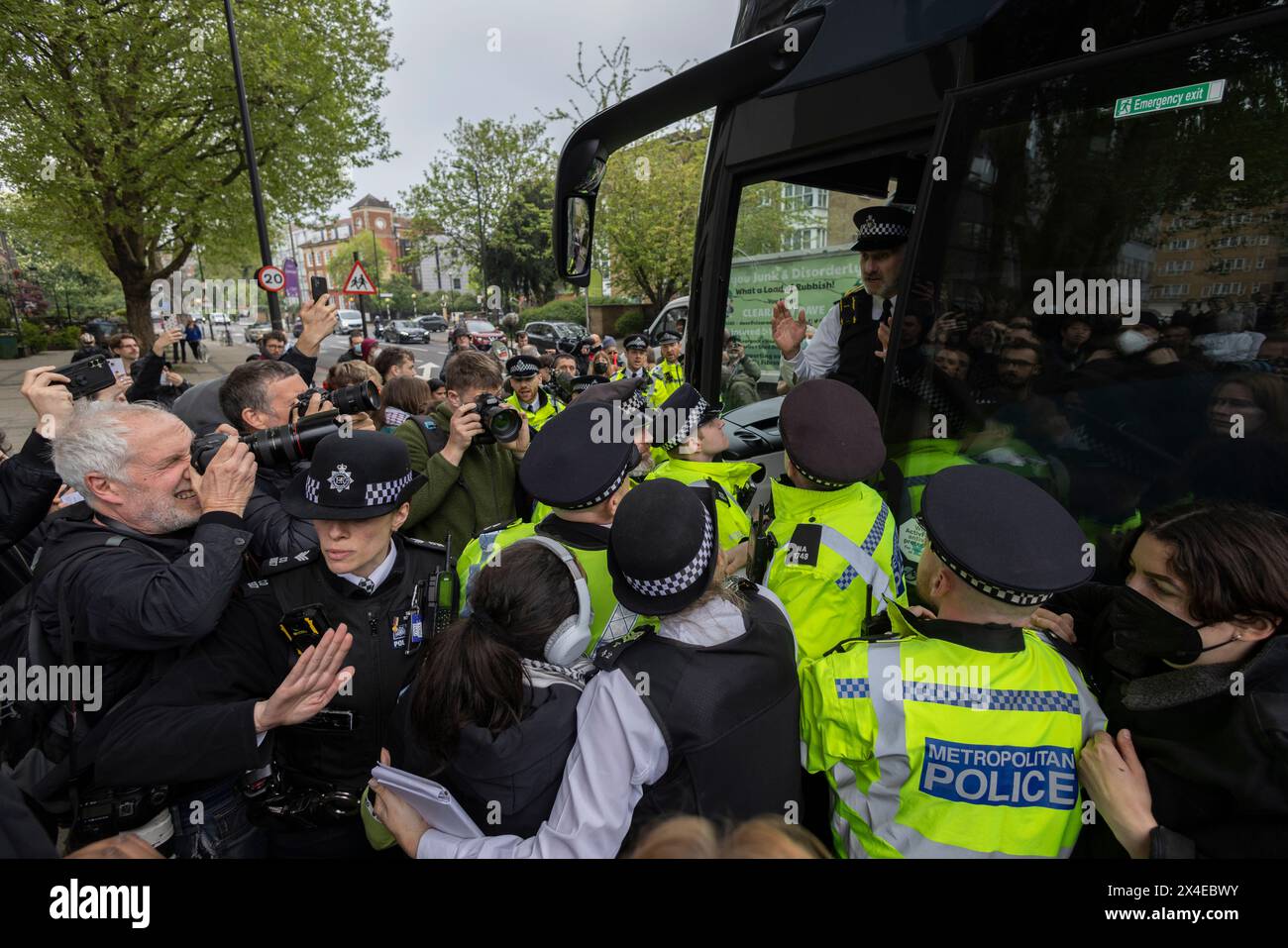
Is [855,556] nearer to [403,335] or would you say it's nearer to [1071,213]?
[1071,213]

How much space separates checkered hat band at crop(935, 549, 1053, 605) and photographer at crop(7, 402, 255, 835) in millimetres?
1969

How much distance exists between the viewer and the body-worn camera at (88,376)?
3.18 meters

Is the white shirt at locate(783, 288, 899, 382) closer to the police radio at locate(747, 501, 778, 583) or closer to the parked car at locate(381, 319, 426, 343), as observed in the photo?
the police radio at locate(747, 501, 778, 583)

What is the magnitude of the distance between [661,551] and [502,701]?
0.48 m

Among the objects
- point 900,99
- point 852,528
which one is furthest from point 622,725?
point 900,99

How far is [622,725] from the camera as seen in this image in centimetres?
142

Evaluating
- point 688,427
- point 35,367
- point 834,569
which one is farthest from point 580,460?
point 35,367

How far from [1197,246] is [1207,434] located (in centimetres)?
54

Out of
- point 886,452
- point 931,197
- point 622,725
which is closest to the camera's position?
point 622,725

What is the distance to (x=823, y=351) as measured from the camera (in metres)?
3.34
